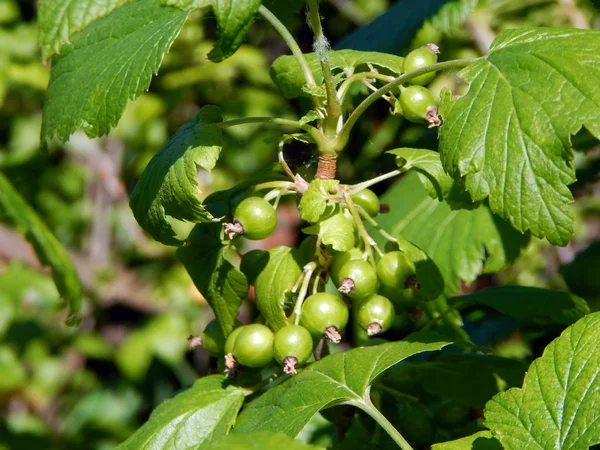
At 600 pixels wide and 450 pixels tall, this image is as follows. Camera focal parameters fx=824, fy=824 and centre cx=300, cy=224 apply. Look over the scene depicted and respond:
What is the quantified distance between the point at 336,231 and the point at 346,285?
0.26 ft

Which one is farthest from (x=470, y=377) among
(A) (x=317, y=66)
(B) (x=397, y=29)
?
(B) (x=397, y=29)

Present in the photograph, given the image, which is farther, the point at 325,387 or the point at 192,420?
the point at 192,420

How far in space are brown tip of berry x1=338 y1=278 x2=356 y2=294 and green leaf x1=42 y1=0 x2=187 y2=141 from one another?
39 centimetres

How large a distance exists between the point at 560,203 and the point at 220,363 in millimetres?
647

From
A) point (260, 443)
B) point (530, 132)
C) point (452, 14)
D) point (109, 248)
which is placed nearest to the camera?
point (260, 443)

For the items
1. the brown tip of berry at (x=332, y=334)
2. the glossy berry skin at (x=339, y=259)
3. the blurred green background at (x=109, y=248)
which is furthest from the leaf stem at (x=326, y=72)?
the blurred green background at (x=109, y=248)

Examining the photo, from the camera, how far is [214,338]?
1.36 meters

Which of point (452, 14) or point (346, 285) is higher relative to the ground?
point (452, 14)

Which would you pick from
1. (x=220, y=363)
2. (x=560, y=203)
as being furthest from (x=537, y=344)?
(x=560, y=203)

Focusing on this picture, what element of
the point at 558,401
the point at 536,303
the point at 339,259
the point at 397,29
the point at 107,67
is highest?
the point at 107,67

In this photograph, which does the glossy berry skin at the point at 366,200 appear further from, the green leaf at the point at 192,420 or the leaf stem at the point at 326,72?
the green leaf at the point at 192,420

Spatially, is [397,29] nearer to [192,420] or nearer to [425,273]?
[425,273]

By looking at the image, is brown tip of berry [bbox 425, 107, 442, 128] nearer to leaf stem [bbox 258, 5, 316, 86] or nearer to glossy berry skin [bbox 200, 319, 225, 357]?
leaf stem [bbox 258, 5, 316, 86]

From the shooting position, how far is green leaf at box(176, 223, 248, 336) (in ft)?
4.21
